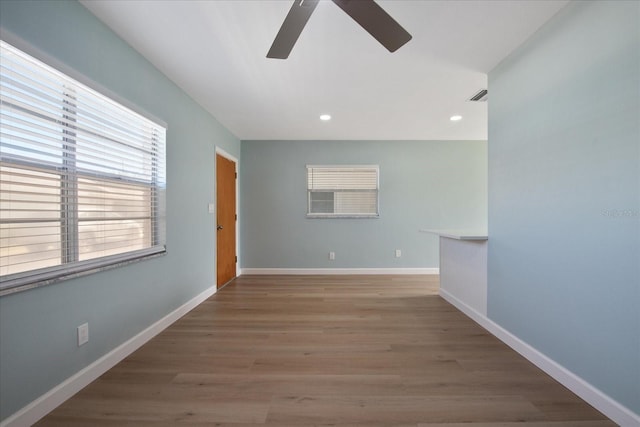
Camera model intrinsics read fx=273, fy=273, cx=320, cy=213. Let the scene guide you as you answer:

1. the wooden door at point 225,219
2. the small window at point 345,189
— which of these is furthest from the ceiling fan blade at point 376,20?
the small window at point 345,189

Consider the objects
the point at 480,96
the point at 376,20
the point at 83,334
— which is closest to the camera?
the point at 376,20

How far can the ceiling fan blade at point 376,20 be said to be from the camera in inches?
51.3

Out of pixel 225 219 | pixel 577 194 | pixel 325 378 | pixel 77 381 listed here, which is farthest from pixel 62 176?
pixel 577 194

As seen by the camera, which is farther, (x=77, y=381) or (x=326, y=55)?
(x=326, y=55)

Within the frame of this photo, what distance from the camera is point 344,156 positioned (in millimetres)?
4809

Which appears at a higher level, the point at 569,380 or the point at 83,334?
the point at 83,334

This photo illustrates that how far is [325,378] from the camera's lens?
1.81 metres

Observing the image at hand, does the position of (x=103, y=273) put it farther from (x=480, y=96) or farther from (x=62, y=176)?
(x=480, y=96)

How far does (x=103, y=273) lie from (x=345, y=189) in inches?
142

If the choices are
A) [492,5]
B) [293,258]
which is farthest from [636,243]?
[293,258]

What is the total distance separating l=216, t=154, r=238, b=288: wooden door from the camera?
3939mm

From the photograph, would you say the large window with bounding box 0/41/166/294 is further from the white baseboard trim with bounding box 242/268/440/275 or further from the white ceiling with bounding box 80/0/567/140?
the white baseboard trim with bounding box 242/268/440/275

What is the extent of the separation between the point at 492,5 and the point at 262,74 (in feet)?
5.87

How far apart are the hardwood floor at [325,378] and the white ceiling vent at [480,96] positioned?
7.83 feet
